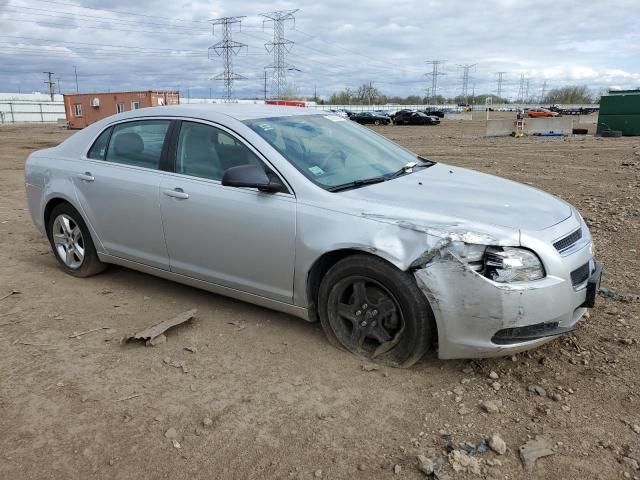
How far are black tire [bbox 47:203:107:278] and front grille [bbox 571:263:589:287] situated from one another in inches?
154

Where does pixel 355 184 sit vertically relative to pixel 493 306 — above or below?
above

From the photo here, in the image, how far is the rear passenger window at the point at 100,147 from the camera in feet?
15.8

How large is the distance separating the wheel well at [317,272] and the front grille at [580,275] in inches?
48.6

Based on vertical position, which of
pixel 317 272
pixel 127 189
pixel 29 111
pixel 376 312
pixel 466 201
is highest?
pixel 466 201

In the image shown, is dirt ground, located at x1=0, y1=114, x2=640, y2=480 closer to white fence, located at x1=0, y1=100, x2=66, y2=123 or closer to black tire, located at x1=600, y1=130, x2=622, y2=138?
black tire, located at x1=600, y1=130, x2=622, y2=138

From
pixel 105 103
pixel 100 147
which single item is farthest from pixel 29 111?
pixel 100 147

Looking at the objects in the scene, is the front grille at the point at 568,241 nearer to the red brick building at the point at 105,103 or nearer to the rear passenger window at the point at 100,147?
the rear passenger window at the point at 100,147

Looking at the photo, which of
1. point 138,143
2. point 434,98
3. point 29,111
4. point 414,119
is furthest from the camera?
point 434,98

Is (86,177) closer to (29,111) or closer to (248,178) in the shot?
(248,178)

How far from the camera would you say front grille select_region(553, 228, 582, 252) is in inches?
122

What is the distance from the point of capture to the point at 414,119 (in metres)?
45.8

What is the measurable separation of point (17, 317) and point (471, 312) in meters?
3.43

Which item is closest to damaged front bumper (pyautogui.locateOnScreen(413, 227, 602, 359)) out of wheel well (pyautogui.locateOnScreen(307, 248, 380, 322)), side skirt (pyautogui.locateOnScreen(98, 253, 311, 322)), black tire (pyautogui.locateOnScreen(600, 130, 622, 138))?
wheel well (pyautogui.locateOnScreen(307, 248, 380, 322))

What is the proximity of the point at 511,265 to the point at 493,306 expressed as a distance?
0.24m
